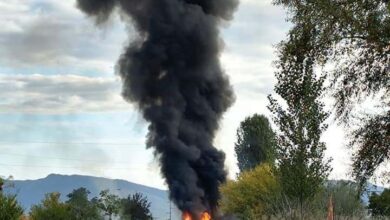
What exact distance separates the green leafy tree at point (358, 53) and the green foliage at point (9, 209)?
16780 mm

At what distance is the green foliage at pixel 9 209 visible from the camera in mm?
26578

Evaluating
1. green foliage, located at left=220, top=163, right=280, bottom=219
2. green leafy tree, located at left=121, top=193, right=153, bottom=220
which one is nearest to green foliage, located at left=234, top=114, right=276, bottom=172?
green leafy tree, located at left=121, top=193, right=153, bottom=220

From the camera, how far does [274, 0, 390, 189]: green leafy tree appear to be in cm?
1432

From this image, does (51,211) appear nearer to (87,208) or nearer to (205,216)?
(87,208)

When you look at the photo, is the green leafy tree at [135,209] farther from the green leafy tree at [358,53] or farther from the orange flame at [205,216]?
the green leafy tree at [358,53]

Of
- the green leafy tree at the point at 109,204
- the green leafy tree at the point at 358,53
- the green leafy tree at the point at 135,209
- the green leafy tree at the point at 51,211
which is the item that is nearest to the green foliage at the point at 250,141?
the green leafy tree at the point at 135,209

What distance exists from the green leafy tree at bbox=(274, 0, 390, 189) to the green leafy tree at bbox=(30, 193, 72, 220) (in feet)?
205

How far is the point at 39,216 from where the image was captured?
72.1 m

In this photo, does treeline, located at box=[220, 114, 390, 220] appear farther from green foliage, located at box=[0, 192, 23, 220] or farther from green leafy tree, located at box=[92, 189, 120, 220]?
green leafy tree, located at box=[92, 189, 120, 220]

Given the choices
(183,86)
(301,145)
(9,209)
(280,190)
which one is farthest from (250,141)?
(9,209)

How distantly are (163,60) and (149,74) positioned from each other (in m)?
3.74

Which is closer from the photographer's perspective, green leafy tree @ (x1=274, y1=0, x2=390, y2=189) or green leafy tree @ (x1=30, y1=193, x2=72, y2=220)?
green leafy tree @ (x1=274, y1=0, x2=390, y2=189)

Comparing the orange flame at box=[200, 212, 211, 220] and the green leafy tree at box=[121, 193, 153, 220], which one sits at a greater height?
the green leafy tree at box=[121, 193, 153, 220]

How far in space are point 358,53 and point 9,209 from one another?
18.8 m
